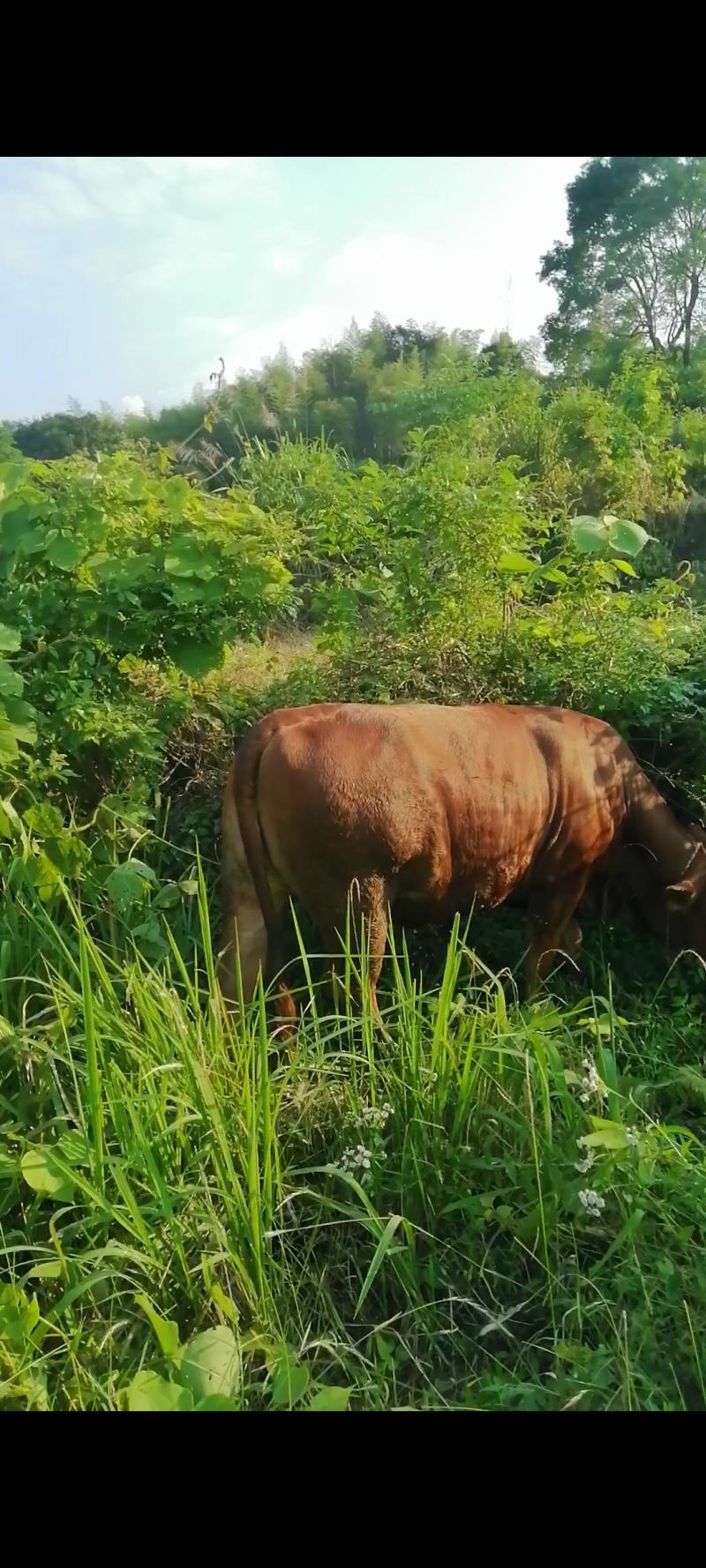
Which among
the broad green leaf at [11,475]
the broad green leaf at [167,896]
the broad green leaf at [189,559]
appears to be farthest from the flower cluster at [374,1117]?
the broad green leaf at [11,475]

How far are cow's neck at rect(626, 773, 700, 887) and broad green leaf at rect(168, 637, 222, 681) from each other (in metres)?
1.75

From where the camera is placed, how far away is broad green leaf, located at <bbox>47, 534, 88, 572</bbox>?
3.57 m

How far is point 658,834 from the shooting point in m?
4.00

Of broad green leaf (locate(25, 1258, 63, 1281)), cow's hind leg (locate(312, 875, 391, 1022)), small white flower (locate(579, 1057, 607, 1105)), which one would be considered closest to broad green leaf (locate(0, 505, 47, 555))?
cow's hind leg (locate(312, 875, 391, 1022))

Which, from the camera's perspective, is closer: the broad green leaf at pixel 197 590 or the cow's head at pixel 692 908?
the broad green leaf at pixel 197 590

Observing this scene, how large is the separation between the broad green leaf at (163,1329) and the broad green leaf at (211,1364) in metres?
0.03

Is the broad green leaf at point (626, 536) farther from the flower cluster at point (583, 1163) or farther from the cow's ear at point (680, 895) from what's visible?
the flower cluster at point (583, 1163)

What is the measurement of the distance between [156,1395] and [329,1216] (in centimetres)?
72

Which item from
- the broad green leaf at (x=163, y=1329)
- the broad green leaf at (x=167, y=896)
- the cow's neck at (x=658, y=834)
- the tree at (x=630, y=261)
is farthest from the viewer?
the tree at (x=630, y=261)

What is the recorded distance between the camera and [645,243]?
28.8ft

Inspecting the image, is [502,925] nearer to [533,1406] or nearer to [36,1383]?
[533,1406]

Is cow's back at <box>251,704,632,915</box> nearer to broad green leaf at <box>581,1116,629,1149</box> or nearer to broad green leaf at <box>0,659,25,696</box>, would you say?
broad green leaf at <box>0,659,25,696</box>

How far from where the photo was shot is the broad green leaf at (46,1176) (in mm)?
2549

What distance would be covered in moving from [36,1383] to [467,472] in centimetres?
419
